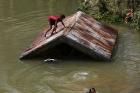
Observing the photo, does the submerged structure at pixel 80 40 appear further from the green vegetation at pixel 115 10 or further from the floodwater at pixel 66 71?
the green vegetation at pixel 115 10

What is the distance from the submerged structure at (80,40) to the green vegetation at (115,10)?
255cm

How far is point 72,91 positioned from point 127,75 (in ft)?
6.70

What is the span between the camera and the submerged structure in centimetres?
1362

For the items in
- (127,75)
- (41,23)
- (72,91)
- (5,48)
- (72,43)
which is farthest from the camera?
(41,23)

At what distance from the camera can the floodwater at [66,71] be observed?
11.7 metres

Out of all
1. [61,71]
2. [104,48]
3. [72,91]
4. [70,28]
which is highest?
[70,28]

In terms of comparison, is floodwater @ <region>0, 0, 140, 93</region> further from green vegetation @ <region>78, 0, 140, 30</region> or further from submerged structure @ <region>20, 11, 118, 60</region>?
green vegetation @ <region>78, 0, 140, 30</region>

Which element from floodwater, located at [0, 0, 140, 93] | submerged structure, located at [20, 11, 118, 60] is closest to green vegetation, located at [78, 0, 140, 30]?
floodwater, located at [0, 0, 140, 93]

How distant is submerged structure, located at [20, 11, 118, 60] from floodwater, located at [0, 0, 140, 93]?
33cm

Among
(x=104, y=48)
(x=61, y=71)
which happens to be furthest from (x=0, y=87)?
(x=104, y=48)

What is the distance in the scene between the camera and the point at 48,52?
46.8ft

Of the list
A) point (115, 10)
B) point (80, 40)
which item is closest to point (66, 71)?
point (80, 40)

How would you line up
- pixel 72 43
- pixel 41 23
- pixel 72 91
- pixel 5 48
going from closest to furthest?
1. pixel 72 91
2. pixel 72 43
3. pixel 5 48
4. pixel 41 23

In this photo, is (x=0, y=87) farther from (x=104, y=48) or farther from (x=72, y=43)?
(x=104, y=48)
